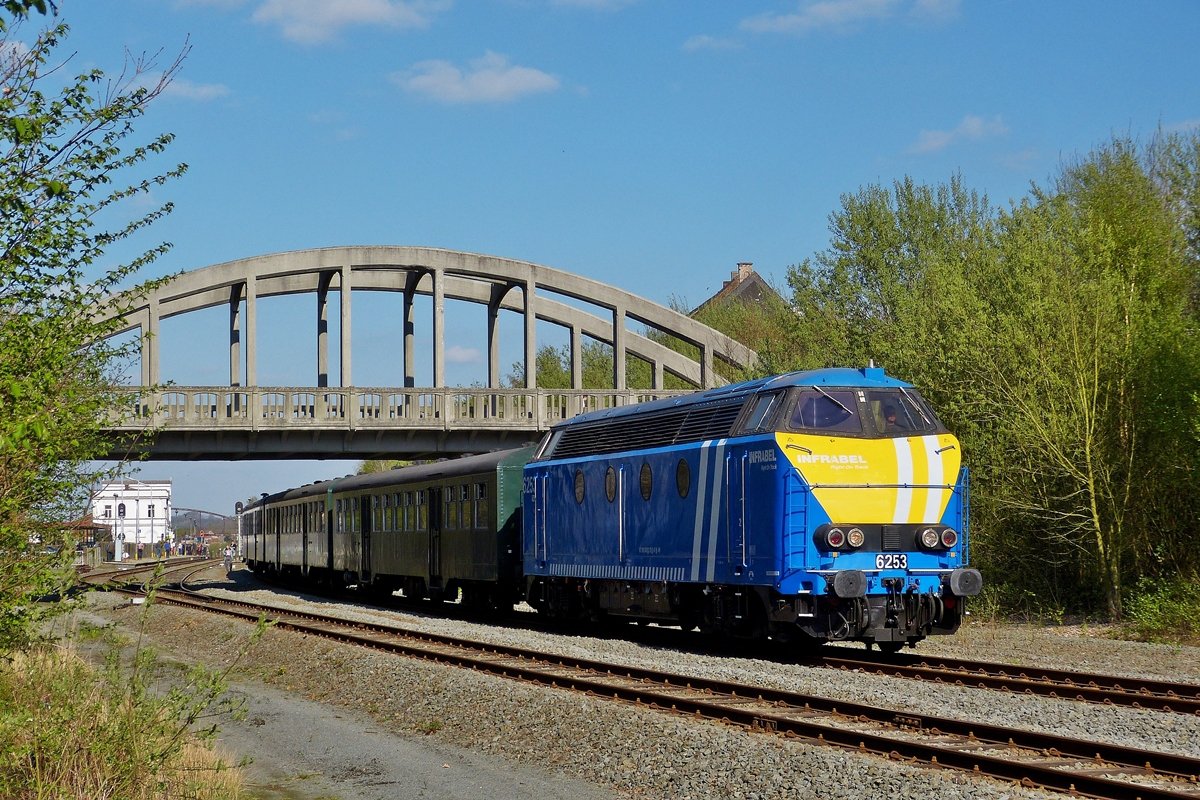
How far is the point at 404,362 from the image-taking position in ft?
163

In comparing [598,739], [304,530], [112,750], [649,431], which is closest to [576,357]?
[304,530]

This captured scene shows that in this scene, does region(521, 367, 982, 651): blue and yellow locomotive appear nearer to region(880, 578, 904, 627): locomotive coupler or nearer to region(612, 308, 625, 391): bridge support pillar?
region(880, 578, 904, 627): locomotive coupler

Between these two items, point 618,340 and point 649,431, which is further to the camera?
point 618,340

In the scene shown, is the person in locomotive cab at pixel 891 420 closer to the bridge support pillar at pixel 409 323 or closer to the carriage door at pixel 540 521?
the carriage door at pixel 540 521

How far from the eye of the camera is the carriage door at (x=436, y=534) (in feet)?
92.4

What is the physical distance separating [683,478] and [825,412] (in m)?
2.73

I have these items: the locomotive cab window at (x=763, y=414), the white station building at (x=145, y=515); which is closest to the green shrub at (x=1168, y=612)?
the locomotive cab window at (x=763, y=414)

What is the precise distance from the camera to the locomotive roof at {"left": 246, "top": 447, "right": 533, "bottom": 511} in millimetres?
25359

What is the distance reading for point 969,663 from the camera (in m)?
15.7

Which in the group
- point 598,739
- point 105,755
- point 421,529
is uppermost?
point 421,529

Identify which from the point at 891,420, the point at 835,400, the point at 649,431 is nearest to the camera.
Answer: the point at 835,400

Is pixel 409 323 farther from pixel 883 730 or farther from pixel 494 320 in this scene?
pixel 883 730

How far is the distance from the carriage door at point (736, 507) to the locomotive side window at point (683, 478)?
1.12 m

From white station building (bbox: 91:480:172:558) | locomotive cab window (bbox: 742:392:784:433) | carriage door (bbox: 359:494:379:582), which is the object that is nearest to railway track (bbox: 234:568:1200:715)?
locomotive cab window (bbox: 742:392:784:433)
